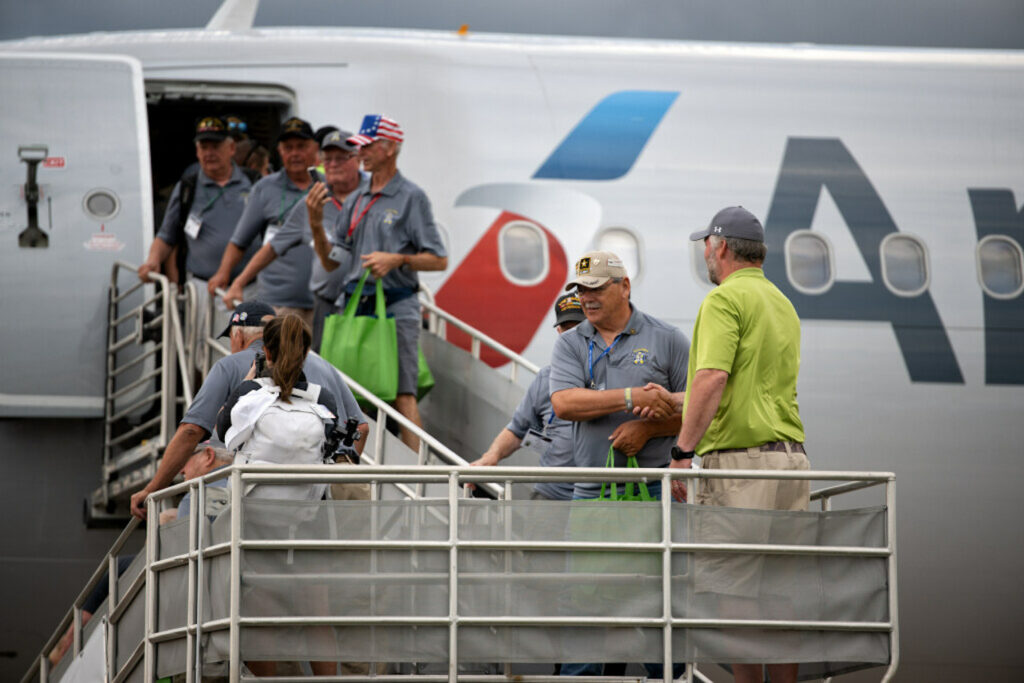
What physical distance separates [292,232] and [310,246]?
27 centimetres

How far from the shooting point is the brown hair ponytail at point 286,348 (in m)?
5.46

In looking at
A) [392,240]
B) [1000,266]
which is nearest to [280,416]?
[392,240]

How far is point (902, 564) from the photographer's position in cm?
994

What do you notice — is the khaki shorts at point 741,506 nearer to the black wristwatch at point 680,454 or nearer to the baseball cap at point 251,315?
the black wristwatch at point 680,454

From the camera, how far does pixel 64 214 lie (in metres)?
9.12

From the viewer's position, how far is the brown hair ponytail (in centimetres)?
546

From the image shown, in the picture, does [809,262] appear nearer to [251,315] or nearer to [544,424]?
[544,424]

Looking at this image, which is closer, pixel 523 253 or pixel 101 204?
pixel 101 204

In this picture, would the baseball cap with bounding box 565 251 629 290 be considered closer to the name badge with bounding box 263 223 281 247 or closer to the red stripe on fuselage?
the name badge with bounding box 263 223 281 247

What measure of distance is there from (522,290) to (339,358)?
2.73 metres

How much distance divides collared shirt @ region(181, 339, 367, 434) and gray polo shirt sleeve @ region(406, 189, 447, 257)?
67.4 inches

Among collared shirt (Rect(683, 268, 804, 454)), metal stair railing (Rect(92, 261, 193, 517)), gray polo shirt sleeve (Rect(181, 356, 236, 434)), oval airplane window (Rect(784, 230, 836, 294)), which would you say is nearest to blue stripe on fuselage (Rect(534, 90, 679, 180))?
oval airplane window (Rect(784, 230, 836, 294))

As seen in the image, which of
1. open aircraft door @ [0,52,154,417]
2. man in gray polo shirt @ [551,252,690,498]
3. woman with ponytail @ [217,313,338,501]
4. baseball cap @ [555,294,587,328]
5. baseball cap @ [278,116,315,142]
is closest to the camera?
woman with ponytail @ [217,313,338,501]

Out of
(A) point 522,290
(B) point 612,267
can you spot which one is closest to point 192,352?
(A) point 522,290
